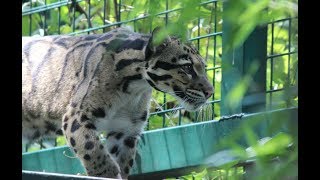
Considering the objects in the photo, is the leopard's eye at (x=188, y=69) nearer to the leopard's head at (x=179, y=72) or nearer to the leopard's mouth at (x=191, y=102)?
the leopard's head at (x=179, y=72)

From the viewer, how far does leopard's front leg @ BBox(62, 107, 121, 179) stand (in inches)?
205

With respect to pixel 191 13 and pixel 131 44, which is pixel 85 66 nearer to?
pixel 131 44

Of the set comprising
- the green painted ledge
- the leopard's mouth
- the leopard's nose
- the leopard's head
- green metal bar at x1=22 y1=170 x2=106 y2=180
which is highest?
the leopard's head

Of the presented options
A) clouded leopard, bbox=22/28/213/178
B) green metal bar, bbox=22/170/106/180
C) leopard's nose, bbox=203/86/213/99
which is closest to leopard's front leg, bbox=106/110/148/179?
clouded leopard, bbox=22/28/213/178

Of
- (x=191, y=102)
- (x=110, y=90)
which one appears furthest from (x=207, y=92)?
(x=110, y=90)

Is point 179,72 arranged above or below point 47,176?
above

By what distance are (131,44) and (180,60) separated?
0.38 m

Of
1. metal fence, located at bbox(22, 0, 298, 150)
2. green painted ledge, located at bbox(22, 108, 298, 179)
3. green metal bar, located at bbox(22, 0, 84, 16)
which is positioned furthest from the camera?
green metal bar, located at bbox(22, 0, 84, 16)

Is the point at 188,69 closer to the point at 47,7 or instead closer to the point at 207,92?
the point at 207,92

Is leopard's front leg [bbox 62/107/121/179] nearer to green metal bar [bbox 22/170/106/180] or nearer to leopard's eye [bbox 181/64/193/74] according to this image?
leopard's eye [bbox 181/64/193/74]

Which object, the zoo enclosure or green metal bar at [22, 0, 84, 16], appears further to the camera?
green metal bar at [22, 0, 84, 16]

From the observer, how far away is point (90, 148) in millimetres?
5242

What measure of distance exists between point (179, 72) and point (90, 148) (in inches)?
30.2
